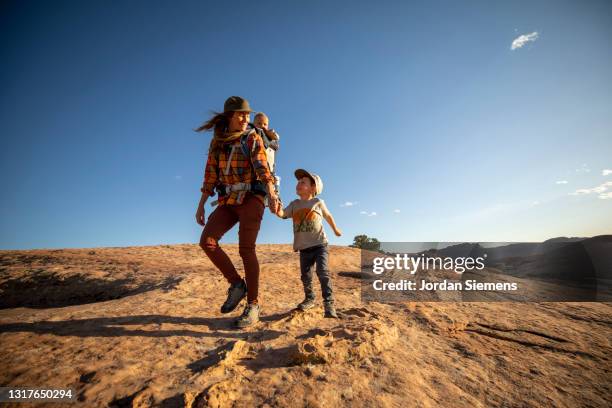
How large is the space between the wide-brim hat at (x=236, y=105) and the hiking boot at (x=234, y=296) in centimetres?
180

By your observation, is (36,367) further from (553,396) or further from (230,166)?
(553,396)

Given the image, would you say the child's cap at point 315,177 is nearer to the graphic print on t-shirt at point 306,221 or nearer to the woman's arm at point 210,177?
the graphic print on t-shirt at point 306,221

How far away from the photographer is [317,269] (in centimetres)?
300

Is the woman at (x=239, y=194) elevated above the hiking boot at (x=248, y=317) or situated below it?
above

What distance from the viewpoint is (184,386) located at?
60.4 inches

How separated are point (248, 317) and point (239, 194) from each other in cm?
119

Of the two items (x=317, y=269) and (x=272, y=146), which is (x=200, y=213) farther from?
(x=317, y=269)

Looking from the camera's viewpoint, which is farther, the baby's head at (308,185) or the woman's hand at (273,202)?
the baby's head at (308,185)

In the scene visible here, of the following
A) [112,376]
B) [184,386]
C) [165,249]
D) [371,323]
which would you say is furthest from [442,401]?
[165,249]

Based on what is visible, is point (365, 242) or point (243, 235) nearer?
point (243, 235)

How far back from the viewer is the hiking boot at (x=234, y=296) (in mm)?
2641

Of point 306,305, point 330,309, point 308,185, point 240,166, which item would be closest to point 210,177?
point 240,166

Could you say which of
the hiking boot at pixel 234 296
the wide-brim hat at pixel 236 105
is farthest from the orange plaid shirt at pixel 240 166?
the hiking boot at pixel 234 296

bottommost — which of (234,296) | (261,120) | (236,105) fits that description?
(234,296)
